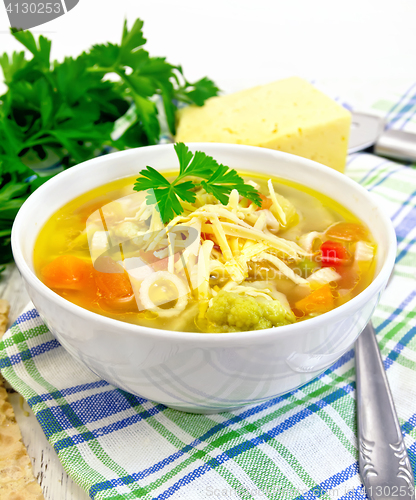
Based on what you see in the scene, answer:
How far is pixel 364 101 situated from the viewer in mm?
4523

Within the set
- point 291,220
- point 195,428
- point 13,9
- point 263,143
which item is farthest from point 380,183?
point 13,9

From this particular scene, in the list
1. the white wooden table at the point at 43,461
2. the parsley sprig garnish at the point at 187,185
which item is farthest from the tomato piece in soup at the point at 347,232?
the white wooden table at the point at 43,461

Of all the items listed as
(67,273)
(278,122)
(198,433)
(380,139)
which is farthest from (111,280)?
(380,139)

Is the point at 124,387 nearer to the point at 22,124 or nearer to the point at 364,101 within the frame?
the point at 22,124

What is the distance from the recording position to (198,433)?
171 centimetres

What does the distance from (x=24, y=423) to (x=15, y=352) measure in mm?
300

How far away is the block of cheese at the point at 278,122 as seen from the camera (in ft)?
10.6

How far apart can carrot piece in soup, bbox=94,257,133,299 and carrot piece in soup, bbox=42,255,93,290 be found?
0.11ft

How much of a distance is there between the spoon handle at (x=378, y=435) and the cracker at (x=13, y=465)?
1.05 metres

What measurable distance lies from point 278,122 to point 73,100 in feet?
4.41

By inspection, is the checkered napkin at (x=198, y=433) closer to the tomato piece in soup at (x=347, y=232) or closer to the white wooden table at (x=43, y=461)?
the white wooden table at (x=43, y=461)

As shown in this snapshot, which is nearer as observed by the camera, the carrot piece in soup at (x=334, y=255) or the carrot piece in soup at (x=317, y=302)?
the carrot piece in soup at (x=317, y=302)

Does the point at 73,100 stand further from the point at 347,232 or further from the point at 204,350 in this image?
the point at 204,350

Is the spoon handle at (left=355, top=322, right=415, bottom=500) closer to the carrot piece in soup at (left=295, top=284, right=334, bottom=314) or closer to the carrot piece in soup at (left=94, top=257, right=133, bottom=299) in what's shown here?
the carrot piece in soup at (left=295, top=284, right=334, bottom=314)
